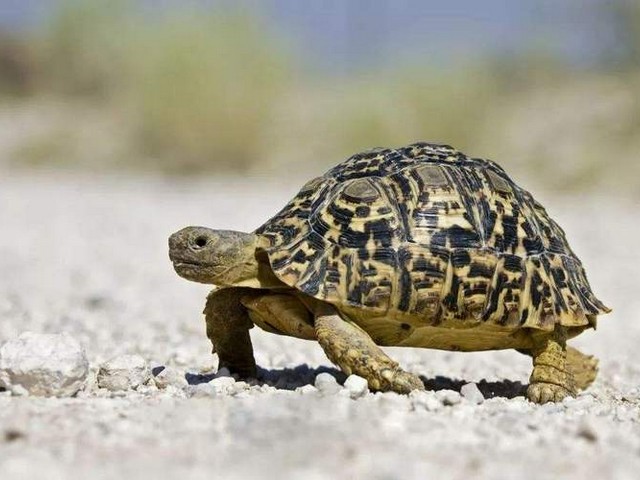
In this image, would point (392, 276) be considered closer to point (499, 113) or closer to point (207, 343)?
point (207, 343)

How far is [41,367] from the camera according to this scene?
393 centimetres

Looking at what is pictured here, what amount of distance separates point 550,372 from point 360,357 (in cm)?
97

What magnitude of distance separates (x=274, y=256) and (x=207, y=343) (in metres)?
2.15

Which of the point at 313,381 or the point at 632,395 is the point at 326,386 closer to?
the point at 313,381

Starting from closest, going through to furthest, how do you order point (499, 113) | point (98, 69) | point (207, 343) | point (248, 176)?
point (207, 343) → point (248, 176) → point (499, 113) → point (98, 69)

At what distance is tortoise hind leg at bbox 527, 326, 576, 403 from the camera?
4492 millimetres

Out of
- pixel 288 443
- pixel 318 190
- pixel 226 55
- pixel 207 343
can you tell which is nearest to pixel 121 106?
pixel 226 55

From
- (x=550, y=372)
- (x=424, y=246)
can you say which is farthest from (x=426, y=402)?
(x=550, y=372)

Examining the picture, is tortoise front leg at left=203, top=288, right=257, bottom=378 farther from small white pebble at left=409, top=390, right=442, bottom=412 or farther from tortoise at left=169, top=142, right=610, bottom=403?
small white pebble at left=409, top=390, right=442, bottom=412

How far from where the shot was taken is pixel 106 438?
10.4 feet

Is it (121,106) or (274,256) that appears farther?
(121,106)

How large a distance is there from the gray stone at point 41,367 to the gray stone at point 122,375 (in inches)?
11.3

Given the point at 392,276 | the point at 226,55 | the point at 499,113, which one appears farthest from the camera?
the point at 499,113

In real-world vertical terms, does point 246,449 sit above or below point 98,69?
below
